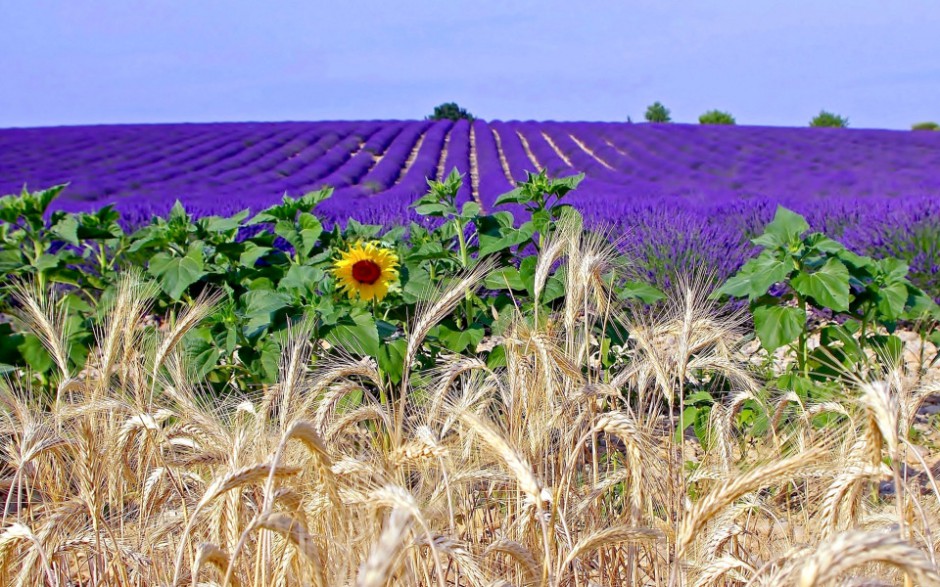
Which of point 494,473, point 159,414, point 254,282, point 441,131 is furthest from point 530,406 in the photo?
point 441,131

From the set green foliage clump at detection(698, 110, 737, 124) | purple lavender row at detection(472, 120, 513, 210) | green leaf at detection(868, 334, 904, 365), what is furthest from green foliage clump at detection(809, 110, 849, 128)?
green leaf at detection(868, 334, 904, 365)

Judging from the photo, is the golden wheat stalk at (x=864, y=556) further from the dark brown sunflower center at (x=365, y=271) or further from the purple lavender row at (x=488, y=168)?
the purple lavender row at (x=488, y=168)

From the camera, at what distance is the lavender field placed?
686 centimetres

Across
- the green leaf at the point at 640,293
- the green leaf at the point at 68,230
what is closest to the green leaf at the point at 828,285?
the green leaf at the point at 640,293

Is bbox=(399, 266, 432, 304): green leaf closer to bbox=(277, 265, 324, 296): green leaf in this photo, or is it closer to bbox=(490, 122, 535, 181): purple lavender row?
bbox=(277, 265, 324, 296): green leaf

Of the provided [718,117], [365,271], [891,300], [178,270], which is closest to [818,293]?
[891,300]

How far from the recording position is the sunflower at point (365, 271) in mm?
2787

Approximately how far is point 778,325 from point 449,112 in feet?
147

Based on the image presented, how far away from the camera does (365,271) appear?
2799mm

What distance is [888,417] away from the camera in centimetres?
109

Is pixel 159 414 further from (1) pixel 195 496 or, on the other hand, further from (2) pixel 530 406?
(2) pixel 530 406

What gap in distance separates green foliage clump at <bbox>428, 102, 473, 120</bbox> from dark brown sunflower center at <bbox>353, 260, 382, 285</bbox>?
4446 cm

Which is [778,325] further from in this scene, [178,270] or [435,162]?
[435,162]

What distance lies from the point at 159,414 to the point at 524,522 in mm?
903
